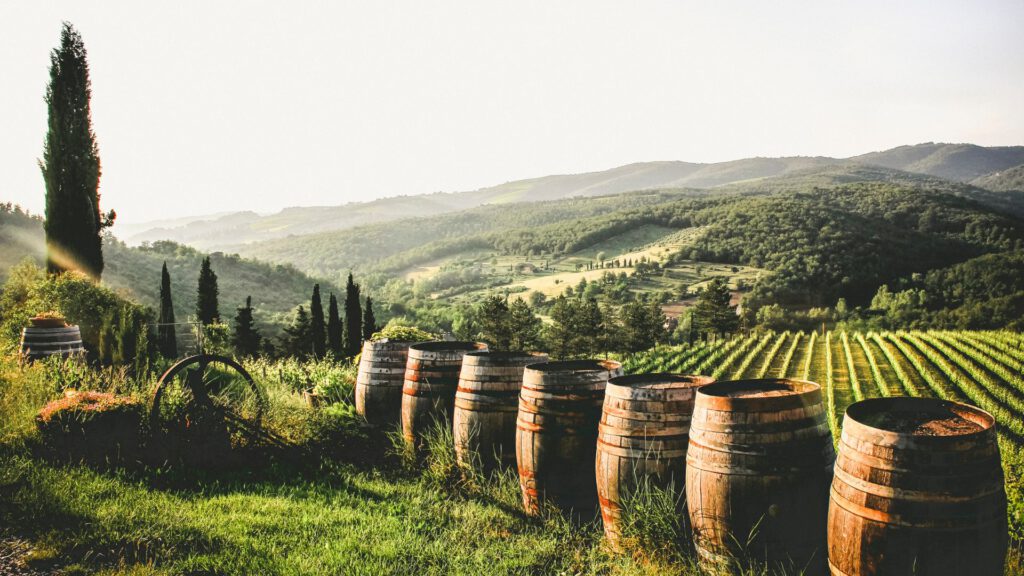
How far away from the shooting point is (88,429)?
5.88 meters

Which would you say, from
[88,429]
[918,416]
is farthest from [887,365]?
[88,429]

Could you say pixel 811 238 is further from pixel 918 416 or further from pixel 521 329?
pixel 918 416

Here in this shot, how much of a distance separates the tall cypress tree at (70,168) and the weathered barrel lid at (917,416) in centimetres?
3023

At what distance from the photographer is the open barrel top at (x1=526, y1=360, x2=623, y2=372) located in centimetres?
474

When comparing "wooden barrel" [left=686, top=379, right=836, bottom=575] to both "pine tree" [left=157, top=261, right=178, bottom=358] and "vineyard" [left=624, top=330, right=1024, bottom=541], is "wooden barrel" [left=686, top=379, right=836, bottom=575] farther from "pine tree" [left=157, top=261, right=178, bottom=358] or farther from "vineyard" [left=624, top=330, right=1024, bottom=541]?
"vineyard" [left=624, top=330, right=1024, bottom=541]

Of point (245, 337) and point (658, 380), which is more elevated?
point (658, 380)

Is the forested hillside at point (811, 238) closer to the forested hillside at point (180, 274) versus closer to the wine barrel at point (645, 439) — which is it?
the forested hillside at point (180, 274)

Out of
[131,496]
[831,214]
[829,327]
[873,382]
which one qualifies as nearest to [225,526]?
[131,496]

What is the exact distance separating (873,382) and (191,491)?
44.5m

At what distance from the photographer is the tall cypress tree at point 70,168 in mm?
26844

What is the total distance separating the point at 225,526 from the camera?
14.8 feet

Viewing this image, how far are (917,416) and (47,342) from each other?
10106 mm

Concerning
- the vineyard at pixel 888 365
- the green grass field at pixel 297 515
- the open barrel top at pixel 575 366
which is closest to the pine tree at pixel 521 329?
the vineyard at pixel 888 365

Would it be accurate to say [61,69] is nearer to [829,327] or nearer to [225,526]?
[225,526]
